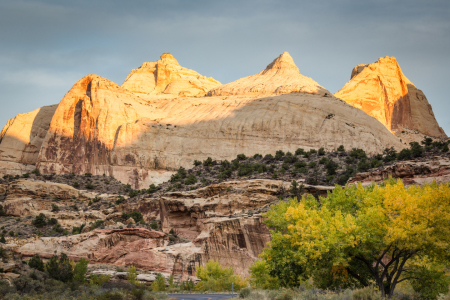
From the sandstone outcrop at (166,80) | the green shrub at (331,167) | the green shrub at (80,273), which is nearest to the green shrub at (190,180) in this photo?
the green shrub at (331,167)

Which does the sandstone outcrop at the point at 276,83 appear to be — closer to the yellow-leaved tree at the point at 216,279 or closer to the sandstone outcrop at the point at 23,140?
the sandstone outcrop at the point at 23,140

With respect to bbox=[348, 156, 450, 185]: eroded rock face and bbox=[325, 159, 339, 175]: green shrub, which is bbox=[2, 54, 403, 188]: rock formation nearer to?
bbox=[325, 159, 339, 175]: green shrub

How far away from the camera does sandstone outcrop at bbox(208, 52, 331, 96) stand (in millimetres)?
107188

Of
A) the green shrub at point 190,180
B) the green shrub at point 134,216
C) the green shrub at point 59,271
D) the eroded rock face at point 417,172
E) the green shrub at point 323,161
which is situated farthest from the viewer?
the green shrub at point 190,180

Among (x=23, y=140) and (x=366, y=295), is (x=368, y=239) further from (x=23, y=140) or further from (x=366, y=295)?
(x=23, y=140)

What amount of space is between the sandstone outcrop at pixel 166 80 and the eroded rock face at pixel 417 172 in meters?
94.4

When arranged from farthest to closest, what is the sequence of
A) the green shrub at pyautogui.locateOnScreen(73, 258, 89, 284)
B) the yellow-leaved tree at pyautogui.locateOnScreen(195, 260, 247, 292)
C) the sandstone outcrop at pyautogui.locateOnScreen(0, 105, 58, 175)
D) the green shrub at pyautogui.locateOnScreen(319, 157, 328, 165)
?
the sandstone outcrop at pyautogui.locateOnScreen(0, 105, 58, 175)
the green shrub at pyautogui.locateOnScreen(319, 157, 328, 165)
the yellow-leaved tree at pyautogui.locateOnScreen(195, 260, 247, 292)
the green shrub at pyautogui.locateOnScreen(73, 258, 89, 284)

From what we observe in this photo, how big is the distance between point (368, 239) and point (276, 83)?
91882mm

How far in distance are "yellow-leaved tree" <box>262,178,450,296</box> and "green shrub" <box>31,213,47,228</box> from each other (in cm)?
4176

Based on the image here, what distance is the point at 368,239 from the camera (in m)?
22.7

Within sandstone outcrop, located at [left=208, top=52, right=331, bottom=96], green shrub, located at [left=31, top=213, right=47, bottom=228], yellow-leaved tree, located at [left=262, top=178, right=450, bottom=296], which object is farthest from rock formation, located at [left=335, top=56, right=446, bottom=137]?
yellow-leaved tree, located at [left=262, top=178, right=450, bottom=296]

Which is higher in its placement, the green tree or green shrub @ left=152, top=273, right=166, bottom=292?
the green tree

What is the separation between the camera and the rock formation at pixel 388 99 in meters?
125

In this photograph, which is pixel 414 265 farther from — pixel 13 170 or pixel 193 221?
pixel 13 170
